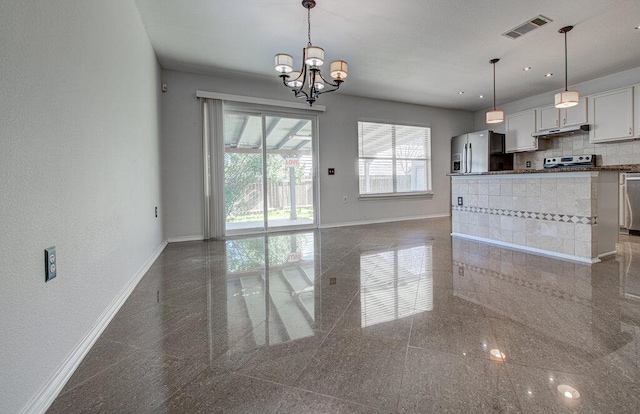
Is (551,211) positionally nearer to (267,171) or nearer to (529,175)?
(529,175)

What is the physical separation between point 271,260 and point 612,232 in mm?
4152

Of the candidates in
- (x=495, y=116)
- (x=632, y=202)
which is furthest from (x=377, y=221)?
(x=632, y=202)

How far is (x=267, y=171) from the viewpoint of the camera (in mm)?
5629

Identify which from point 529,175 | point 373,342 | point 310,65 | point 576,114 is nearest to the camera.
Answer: point 373,342

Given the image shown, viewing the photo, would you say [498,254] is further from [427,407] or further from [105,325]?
[105,325]

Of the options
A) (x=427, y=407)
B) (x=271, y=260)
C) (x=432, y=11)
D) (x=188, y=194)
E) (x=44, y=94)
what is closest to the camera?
(x=427, y=407)

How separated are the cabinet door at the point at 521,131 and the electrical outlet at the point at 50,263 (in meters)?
7.87

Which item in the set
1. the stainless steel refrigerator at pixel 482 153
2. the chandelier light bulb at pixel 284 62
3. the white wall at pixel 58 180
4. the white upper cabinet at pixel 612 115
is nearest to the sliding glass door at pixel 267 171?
the chandelier light bulb at pixel 284 62

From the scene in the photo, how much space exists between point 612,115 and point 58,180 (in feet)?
24.8

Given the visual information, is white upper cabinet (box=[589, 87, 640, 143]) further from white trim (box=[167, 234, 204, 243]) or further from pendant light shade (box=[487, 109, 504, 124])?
white trim (box=[167, 234, 204, 243])

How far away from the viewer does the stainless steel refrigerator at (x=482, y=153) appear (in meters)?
6.79

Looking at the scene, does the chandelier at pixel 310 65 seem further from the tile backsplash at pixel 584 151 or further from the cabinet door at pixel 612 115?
the tile backsplash at pixel 584 151

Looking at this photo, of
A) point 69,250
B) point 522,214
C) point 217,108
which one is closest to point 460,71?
point 522,214

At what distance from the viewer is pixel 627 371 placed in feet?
4.54
